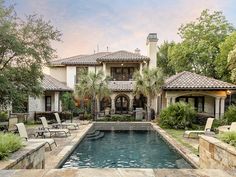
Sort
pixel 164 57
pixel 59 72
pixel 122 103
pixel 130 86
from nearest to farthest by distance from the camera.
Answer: pixel 130 86 → pixel 122 103 → pixel 59 72 → pixel 164 57

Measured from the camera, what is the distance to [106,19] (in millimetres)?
23141

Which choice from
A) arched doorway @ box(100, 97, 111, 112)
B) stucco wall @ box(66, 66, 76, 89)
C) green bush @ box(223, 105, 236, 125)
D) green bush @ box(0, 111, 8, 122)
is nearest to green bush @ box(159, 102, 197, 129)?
green bush @ box(223, 105, 236, 125)

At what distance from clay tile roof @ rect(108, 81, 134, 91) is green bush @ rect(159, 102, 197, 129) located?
10.5 meters

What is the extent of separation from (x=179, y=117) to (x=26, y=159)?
51.4 feet

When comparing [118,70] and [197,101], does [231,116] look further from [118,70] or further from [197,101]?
[118,70]

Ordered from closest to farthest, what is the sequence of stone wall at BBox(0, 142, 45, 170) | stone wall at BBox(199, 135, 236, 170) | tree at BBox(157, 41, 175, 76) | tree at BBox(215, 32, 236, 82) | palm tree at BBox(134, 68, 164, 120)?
stone wall at BBox(0, 142, 45, 170) → stone wall at BBox(199, 135, 236, 170) → palm tree at BBox(134, 68, 164, 120) → tree at BBox(215, 32, 236, 82) → tree at BBox(157, 41, 175, 76)

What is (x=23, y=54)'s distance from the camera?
17.2 metres

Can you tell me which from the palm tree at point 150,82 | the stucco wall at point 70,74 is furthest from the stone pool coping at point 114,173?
the stucco wall at point 70,74

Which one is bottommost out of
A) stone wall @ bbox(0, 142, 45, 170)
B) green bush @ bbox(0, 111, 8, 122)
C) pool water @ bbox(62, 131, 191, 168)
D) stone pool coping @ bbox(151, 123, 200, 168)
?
pool water @ bbox(62, 131, 191, 168)

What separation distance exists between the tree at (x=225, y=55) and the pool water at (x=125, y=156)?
16998 mm

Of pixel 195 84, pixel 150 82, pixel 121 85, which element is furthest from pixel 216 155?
pixel 121 85

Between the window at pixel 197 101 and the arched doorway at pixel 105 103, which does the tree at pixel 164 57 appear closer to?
the arched doorway at pixel 105 103

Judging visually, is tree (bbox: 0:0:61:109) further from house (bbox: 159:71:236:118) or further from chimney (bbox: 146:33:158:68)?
chimney (bbox: 146:33:158:68)

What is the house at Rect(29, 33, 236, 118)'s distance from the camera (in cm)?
2452
